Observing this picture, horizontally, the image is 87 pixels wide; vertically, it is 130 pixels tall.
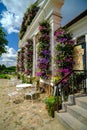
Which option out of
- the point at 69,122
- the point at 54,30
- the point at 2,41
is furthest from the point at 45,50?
the point at 2,41

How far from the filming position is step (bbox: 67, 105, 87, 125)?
4.04m

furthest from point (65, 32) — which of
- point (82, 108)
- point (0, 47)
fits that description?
point (0, 47)

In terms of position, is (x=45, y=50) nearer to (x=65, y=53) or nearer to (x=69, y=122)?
(x=65, y=53)

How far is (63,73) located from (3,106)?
338 cm

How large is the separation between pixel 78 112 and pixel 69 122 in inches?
16.7

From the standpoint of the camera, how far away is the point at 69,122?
13.8 feet

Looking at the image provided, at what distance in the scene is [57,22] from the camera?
8422 mm

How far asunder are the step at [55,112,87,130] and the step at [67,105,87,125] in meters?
0.10

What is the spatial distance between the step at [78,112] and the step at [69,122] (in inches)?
4.0

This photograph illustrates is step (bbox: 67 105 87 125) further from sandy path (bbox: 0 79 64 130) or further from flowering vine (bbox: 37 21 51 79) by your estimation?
flowering vine (bbox: 37 21 51 79)

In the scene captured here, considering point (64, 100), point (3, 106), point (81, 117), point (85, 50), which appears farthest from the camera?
point (3, 106)

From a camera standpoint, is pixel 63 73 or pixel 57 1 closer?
pixel 63 73

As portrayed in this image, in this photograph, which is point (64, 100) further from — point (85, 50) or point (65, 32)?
point (65, 32)

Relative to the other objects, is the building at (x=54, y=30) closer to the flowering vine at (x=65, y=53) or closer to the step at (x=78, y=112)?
the flowering vine at (x=65, y=53)
